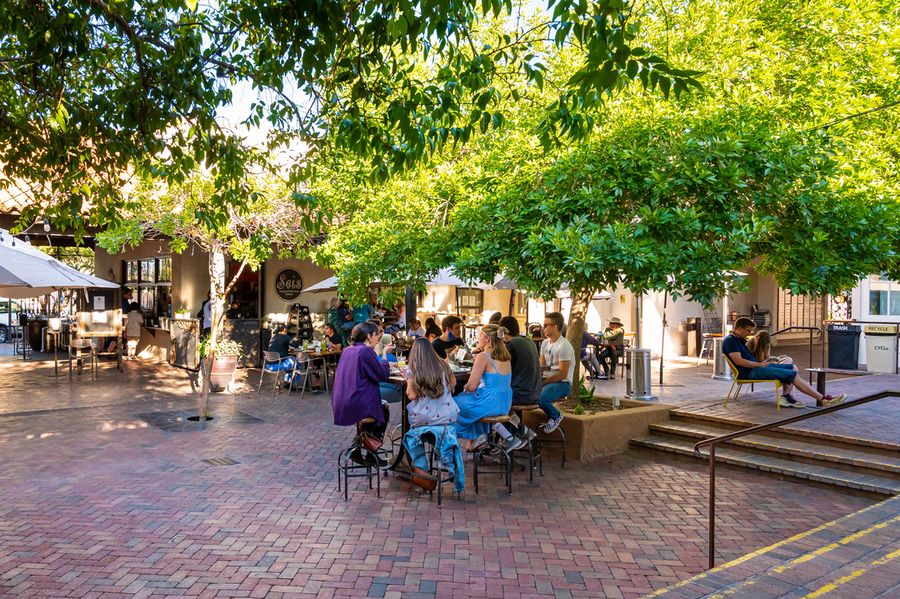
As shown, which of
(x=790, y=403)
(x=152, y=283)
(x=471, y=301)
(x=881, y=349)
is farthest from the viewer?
(x=152, y=283)

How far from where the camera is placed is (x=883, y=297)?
16.1 meters

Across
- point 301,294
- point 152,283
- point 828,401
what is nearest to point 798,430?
point 828,401

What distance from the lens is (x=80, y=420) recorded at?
10.1 metres

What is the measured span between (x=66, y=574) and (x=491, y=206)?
510cm

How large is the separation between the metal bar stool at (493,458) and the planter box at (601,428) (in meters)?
0.77

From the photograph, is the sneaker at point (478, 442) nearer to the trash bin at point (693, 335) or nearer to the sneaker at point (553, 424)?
the sneaker at point (553, 424)

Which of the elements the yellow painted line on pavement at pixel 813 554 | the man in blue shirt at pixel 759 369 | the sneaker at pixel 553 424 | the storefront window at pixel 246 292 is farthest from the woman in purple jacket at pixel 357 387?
the storefront window at pixel 246 292

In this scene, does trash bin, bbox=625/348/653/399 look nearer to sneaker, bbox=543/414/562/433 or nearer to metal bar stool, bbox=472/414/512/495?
sneaker, bbox=543/414/562/433

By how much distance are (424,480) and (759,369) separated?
526 centimetres

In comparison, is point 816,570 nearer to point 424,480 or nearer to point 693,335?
point 424,480

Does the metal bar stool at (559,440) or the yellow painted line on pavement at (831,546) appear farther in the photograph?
the metal bar stool at (559,440)

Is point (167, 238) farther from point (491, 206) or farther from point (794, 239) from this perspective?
point (794, 239)

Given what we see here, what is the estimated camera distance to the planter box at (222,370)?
12.8m

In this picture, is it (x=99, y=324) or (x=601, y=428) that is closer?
(x=601, y=428)
